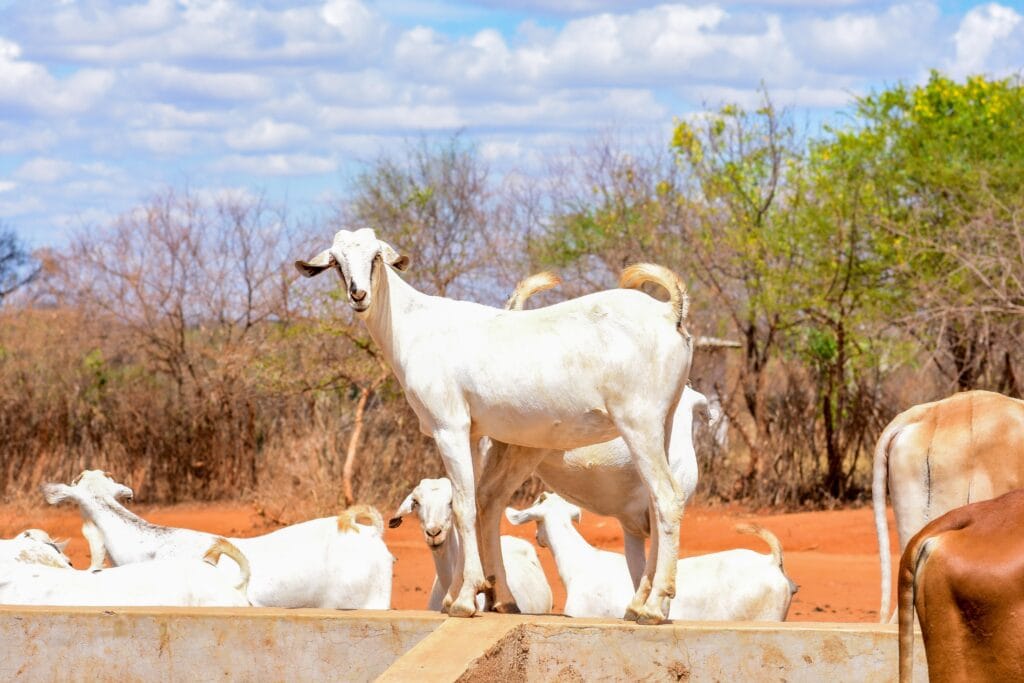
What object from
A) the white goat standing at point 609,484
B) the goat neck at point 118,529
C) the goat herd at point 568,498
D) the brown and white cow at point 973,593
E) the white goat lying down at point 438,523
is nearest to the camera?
the brown and white cow at point 973,593

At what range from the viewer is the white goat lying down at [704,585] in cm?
963

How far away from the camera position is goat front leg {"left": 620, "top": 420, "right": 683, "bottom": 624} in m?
6.57

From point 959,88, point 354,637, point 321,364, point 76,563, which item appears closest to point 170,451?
point 321,364

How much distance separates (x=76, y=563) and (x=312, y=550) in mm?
6219

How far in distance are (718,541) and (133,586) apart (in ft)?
31.4

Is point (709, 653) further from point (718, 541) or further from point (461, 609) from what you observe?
point (718, 541)

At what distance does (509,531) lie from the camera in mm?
16906

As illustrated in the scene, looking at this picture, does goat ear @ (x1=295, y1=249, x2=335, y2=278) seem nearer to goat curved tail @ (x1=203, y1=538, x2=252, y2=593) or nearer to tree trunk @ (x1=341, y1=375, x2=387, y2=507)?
goat curved tail @ (x1=203, y1=538, x2=252, y2=593)

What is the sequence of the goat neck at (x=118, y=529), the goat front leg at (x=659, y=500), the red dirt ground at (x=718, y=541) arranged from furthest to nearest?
the red dirt ground at (x=718, y=541)
the goat neck at (x=118, y=529)
the goat front leg at (x=659, y=500)

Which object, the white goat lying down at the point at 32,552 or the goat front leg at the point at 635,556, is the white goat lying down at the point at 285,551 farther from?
the goat front leg at the point at 635,556

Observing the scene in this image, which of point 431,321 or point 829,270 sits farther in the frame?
point 829,270

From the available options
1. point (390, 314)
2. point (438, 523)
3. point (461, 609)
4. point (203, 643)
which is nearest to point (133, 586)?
point (203, 643)

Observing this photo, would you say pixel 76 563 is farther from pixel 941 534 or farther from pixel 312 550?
pixel 941 534

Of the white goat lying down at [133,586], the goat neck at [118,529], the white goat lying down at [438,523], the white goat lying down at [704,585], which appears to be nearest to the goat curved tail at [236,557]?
the white goat lying down at [133,586]
